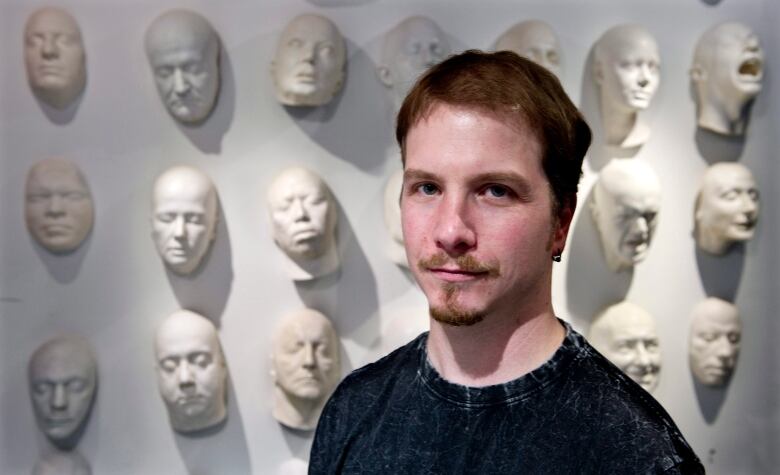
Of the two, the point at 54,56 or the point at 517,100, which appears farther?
the point at 54,56

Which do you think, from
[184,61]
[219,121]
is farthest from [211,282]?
[184,61]

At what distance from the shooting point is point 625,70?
3.13 meters

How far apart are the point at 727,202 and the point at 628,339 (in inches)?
21.7

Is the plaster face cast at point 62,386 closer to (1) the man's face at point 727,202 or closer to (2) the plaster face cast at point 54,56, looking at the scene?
(2) the plaster face cast at point 54,56

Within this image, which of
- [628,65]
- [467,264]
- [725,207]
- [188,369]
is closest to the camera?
[467,264]

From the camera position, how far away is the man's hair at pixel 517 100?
4.32ft

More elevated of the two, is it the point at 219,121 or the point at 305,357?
the point at 219,121

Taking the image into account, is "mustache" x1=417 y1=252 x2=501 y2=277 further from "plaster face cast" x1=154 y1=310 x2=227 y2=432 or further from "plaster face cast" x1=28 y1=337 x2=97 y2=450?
"plaster face cast" x1=28 y1=337 x2=97 y2=450

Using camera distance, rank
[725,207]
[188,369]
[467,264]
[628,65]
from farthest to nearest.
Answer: [725,207] < [628,65] < [188,369] < [467,264]

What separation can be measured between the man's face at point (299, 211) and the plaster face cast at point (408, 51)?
0.37m

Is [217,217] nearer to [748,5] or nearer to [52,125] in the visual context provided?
[52,125]

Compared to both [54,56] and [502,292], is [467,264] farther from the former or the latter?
[54,56]

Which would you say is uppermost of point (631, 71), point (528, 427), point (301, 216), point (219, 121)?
point (631, 71)

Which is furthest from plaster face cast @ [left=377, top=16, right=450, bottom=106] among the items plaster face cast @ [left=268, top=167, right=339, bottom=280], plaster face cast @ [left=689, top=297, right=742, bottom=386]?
plaster face cast @ [left=689, top=297, right=742, bottom=386]
